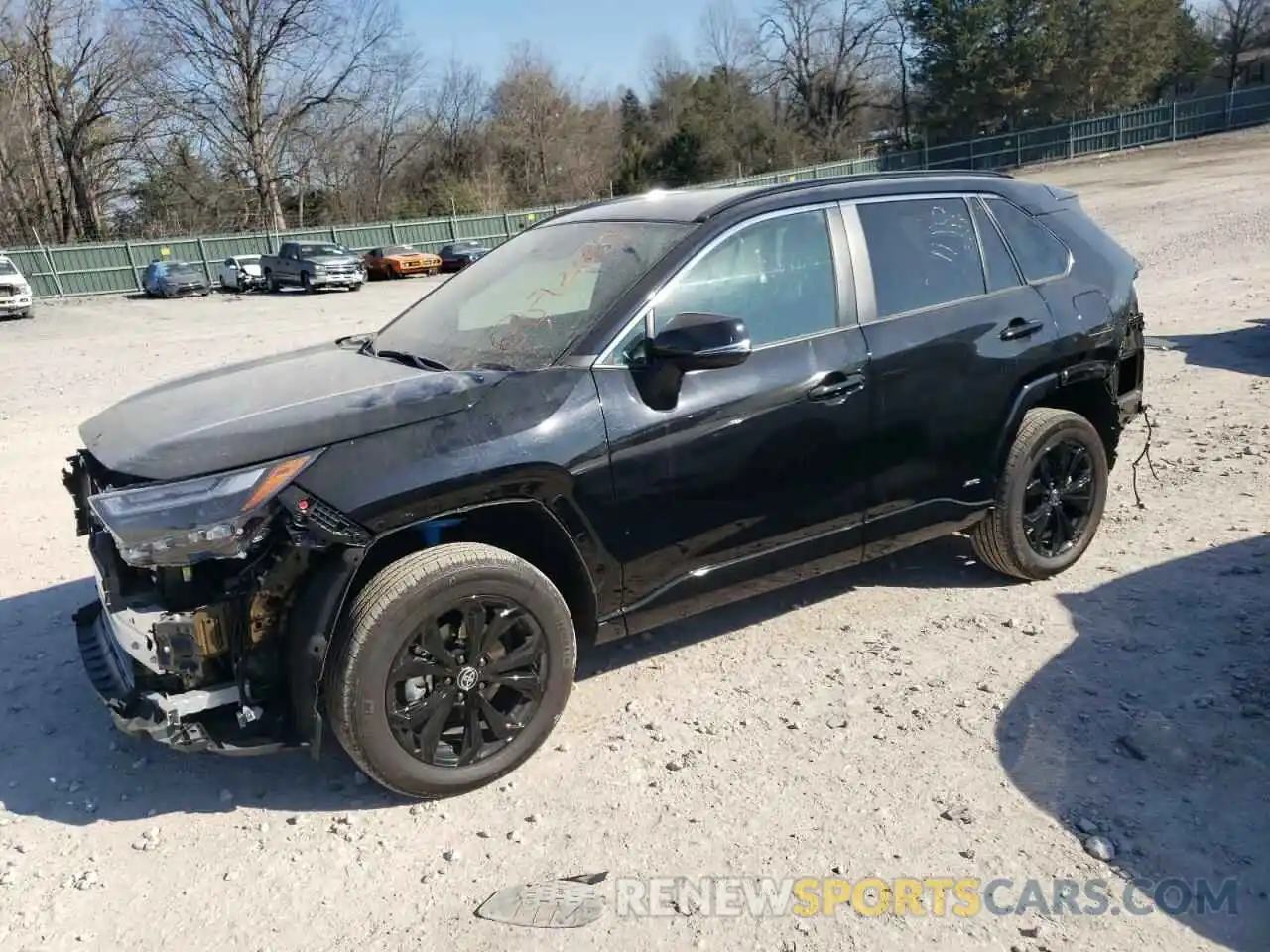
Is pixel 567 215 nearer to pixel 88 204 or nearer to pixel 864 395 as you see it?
pixel 864 395

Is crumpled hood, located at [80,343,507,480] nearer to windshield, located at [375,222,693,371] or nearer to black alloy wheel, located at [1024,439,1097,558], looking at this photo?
windshield, located at [375,222,693,371]

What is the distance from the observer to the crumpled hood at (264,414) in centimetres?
299

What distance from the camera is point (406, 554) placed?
10.5 ft

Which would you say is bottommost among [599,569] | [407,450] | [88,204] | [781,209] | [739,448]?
[599,569]

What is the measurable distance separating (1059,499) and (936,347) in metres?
1.12

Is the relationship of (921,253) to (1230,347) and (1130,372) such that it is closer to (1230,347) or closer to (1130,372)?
(1130,372)

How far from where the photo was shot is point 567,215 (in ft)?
14.8

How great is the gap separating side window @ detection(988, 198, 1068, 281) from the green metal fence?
83.3ft

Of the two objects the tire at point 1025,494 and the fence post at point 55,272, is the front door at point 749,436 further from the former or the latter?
the fence post at point 55,272

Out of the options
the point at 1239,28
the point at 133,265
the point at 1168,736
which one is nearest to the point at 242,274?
the point at 133,265

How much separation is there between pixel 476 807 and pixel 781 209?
2477mm

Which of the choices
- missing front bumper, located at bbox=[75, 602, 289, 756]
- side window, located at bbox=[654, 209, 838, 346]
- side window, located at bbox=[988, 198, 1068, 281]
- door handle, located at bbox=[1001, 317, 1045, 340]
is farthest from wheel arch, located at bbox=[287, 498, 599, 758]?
side window, located at bbox=[988, 198, 1068, 281]

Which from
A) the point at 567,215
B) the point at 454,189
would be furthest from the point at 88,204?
the point at 567,215

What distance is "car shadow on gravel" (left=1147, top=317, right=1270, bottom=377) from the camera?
27.6 ft
